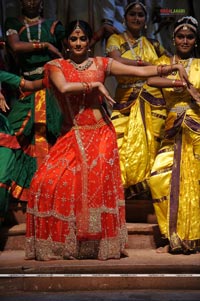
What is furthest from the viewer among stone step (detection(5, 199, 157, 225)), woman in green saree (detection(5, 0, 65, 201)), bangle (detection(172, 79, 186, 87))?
woman in green saree (detection(5, 0, 65, 201))

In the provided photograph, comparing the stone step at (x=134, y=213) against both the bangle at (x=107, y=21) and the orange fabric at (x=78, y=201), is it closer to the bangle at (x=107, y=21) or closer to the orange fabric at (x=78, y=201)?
the orange fabric at (x=78, y=201)

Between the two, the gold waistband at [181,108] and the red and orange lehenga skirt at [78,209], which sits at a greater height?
the gold waistband at [181,108]

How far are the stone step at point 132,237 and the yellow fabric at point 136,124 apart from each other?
0.42m

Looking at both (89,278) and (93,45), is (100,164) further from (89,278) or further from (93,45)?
(93,45)

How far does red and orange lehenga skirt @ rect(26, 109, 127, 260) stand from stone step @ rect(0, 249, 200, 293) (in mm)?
123

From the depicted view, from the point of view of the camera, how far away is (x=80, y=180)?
4.75 metres

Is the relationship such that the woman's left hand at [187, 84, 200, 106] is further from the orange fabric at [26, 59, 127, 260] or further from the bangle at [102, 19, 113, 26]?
the bangle at [102, 19, 113, 26]

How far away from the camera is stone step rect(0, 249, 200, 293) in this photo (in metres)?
4.36

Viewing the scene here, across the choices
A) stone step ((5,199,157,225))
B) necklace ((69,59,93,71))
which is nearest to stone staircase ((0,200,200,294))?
stone step ((5,199,157,225))

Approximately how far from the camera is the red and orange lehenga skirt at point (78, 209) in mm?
4715

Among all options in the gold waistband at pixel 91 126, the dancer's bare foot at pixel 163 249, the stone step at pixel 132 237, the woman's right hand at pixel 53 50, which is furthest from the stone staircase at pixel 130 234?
the woman's right hand at pixel 53 50

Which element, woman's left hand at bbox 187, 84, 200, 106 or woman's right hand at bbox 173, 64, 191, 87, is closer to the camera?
woman's right hand at bbox 173, 64, 191, 87

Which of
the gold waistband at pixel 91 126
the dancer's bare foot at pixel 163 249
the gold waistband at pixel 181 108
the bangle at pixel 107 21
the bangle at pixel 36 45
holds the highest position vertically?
the bangle at pixel 107 21

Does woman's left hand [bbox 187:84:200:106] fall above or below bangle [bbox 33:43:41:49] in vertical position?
below
